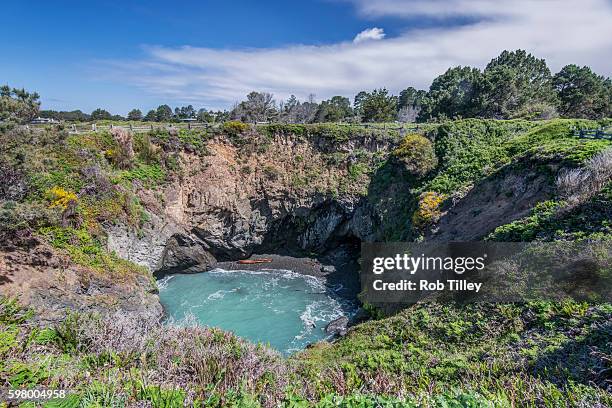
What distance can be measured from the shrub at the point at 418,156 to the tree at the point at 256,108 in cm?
2539

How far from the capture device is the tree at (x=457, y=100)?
141 feet

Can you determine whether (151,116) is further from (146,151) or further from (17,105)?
(17,105)

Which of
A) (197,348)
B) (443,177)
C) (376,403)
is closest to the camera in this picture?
(376,403)

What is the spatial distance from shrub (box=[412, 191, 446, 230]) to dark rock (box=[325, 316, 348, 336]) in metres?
8.25

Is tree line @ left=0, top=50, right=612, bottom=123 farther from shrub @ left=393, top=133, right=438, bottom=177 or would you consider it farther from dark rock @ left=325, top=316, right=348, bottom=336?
dark rock @ left=325, top=316, right=348, bottom=336

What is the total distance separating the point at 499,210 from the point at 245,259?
24619mm

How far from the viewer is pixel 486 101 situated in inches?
1622

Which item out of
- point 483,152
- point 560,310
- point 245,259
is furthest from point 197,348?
point 245,259

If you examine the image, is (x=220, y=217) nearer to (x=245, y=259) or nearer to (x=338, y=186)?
(x=245, y=259)

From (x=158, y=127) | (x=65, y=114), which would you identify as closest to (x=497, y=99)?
(x=158, y=127)

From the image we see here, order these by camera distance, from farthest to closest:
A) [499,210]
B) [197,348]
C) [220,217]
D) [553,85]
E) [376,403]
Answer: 1. [553,85]
2. [220,217]
3. [499,210]
4. [197,348]
5. [376,403]

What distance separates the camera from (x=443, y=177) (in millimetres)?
24453

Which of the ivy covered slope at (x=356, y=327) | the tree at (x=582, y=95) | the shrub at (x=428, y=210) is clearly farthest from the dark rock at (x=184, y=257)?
the tree at (x=582, y=95)

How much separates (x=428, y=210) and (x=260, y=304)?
585 inches
